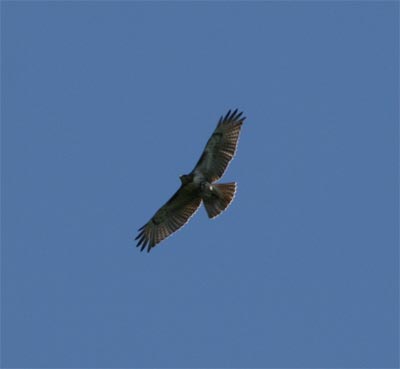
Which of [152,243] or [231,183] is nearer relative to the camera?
[231,183]

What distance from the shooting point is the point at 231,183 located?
22.9 meters

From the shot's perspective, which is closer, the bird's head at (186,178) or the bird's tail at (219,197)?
the bird's tail at (219,197)

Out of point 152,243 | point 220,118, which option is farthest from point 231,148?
point 152,243

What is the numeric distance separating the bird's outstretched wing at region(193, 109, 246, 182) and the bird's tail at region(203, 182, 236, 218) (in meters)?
0.21

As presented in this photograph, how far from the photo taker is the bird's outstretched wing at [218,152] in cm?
2302

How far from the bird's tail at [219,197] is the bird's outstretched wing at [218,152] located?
0.21 meters

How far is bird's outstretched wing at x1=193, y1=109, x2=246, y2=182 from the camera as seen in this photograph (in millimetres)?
23016

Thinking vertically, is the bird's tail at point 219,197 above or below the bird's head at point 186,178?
below

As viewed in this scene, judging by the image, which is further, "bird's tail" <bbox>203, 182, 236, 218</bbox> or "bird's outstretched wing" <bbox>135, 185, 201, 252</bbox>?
"bird's outstretched wing" <bbox>135, 185, 201, 252</bbox>

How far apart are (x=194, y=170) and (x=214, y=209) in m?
0.80

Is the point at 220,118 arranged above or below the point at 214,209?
above

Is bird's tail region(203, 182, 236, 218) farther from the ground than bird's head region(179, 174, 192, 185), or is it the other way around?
bird's head region(179, 174, 192, 185)

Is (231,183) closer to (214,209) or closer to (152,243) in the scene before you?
(214,209)

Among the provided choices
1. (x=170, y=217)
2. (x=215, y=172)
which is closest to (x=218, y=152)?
(x=215, y=172)
